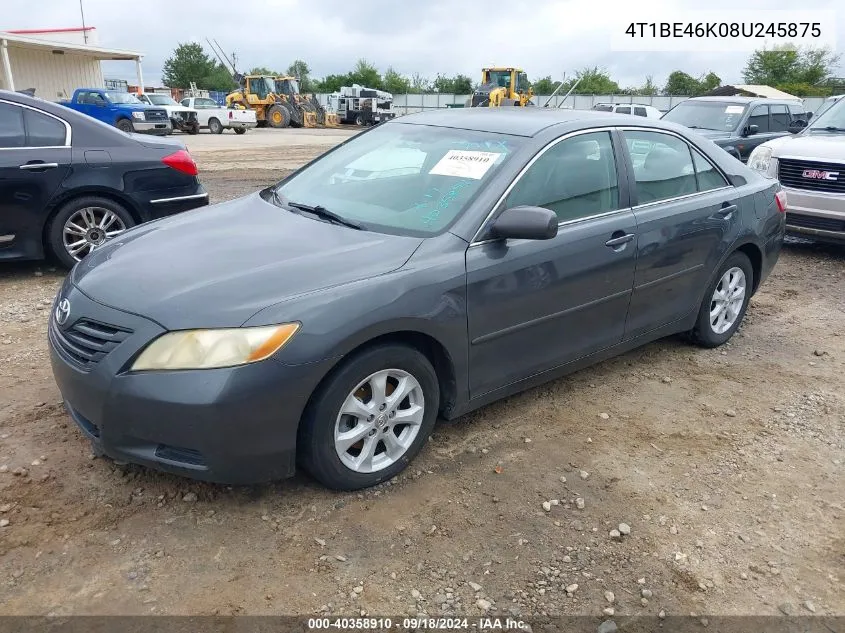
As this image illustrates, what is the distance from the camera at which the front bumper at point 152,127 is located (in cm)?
2545

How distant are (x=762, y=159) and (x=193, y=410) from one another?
7.73 m

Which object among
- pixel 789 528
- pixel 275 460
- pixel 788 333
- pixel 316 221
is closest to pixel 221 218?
pixel 316 221

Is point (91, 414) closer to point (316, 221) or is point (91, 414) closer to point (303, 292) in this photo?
point (303, 292)

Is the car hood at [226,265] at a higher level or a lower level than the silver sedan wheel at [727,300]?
higher

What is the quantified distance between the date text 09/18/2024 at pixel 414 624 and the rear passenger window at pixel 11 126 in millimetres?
5175

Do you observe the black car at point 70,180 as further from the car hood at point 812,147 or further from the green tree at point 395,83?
the green tree at point 395,83

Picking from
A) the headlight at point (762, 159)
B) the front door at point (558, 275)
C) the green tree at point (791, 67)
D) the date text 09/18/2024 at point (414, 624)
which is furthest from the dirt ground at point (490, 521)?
the green tree at point (791, 67)

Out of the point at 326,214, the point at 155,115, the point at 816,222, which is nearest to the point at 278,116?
the point at 155,115

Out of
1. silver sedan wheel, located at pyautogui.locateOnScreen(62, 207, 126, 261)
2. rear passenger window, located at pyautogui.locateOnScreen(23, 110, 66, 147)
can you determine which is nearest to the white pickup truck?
rear passenger window, located at pyautogui.locateOnScreen(23, 110, 66, 147)

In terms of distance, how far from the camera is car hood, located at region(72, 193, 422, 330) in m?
2.65

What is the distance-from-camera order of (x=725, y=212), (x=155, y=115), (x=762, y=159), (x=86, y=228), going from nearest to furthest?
(x=725, y=212) < (x=86, y=228) < (x=762, y=159) < (x=155, y=115)

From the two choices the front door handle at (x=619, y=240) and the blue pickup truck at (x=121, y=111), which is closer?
the front door handle at (x=619, y=240)

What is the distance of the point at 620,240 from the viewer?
3.76 metres

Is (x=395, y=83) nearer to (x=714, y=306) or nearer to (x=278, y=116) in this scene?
(x=278, y=116)
